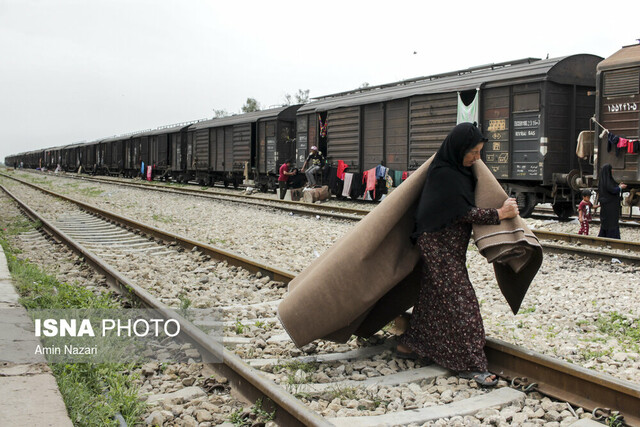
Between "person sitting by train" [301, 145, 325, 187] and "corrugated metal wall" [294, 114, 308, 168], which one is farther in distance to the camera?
"corrugated metal wall" [294, 114, 308, 168]

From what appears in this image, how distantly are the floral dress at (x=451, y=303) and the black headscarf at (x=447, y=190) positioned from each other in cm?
9

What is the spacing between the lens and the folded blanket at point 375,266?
3592mm

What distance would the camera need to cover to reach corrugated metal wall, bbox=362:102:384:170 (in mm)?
17016

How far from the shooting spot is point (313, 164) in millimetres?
19250

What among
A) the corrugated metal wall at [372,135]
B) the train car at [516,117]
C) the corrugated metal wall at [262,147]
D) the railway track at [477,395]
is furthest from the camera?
the corrugated metal wall at [262,147]

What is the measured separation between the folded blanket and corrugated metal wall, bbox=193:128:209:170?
1030 inches

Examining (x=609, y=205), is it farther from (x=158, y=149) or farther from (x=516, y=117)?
(x=158, y=149)

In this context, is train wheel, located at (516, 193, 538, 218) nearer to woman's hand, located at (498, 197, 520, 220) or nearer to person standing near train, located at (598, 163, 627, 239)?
person standing near train, located at (598, 163, 627, 239)

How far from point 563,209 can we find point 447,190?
1116 cm

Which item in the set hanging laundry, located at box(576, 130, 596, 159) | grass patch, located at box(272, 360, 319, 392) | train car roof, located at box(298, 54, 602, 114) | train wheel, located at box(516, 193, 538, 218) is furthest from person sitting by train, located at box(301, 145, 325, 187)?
grass patch, located at box(272, 360, 319, 392)

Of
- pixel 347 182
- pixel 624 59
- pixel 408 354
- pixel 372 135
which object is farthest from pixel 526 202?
pixel 408 354

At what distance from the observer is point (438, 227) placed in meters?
3.61

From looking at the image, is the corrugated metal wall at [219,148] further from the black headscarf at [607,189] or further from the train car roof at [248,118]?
the black headscarf at [607,189]

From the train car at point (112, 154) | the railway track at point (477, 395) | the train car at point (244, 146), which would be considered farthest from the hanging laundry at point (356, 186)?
the train car at point (112, 154)
